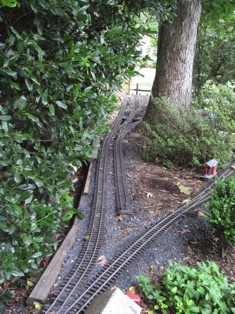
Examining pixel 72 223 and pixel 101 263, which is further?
pixel 72 223

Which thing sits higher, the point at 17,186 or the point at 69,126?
the point at 69,126

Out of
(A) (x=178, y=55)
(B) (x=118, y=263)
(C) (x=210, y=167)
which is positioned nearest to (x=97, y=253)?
(B) (x=118, y=263)

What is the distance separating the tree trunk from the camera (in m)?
5.71

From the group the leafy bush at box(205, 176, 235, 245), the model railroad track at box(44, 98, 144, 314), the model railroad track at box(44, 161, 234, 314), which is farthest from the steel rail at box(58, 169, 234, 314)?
the leafy bush at box(205, 176, 235, 245)

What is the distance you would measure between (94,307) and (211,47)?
9.39 meters

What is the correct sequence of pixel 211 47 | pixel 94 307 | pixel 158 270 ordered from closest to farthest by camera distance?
pixel 94 307 < pixel 158 270 < pixel 211 47

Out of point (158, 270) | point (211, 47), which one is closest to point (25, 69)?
point (158, 270)

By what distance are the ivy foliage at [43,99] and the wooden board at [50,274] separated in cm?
30

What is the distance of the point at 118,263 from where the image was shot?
2.87 metres

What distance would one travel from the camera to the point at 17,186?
199cm

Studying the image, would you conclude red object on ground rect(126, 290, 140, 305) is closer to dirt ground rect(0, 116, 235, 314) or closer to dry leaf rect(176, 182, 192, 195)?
dirt ground rect(0, 116, 235, 314)

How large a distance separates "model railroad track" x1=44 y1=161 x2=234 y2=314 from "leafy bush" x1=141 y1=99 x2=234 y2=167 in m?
1.28

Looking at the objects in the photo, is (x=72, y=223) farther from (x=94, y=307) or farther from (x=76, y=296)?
(x=94, y=307)

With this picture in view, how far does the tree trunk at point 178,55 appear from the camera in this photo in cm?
571
